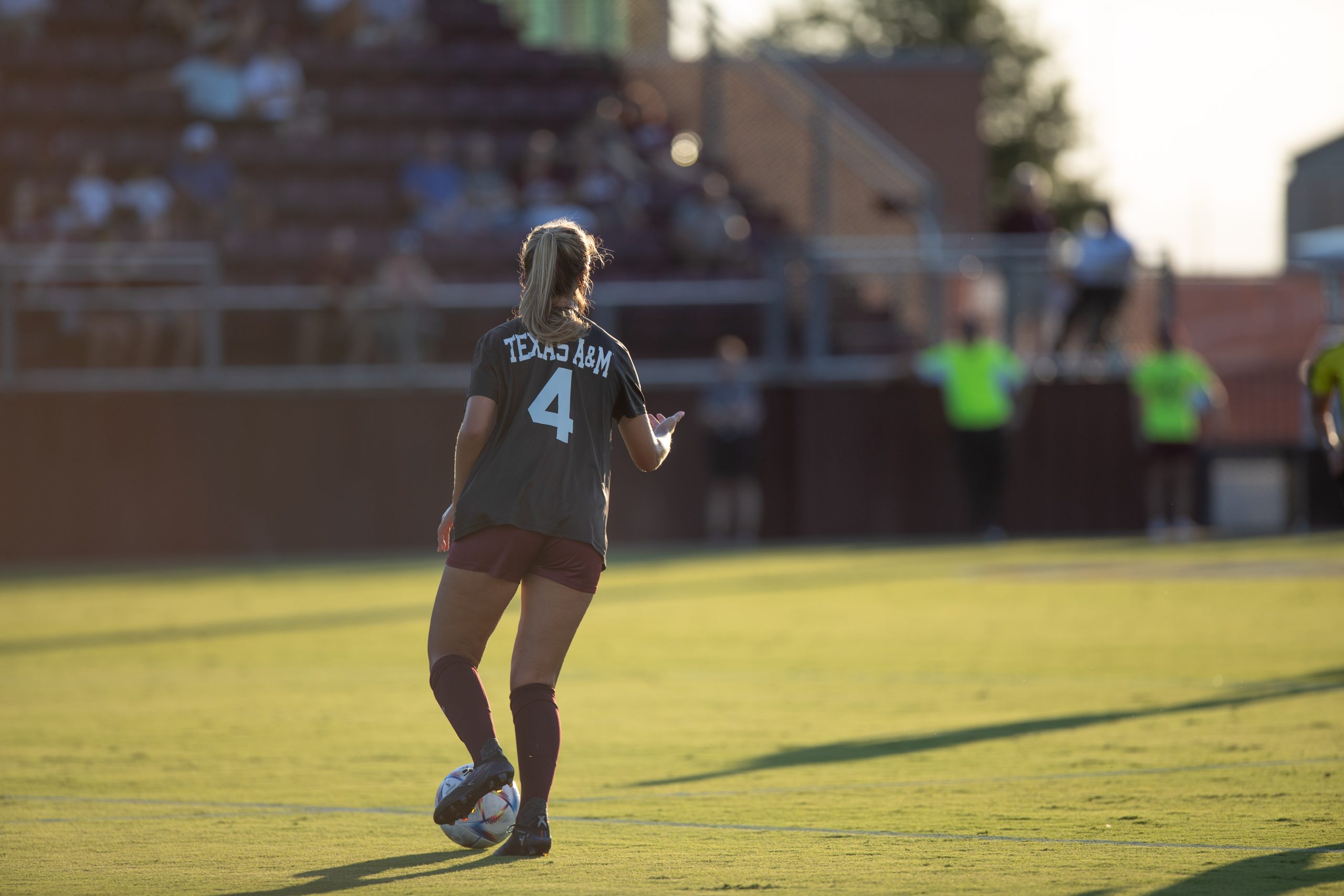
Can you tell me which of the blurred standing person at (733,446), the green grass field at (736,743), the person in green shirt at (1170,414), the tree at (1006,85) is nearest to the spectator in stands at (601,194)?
the blurred standing person at (733,446)

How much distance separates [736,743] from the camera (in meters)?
7.80

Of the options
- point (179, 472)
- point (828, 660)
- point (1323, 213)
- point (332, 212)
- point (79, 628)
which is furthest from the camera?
point (1323, 213)

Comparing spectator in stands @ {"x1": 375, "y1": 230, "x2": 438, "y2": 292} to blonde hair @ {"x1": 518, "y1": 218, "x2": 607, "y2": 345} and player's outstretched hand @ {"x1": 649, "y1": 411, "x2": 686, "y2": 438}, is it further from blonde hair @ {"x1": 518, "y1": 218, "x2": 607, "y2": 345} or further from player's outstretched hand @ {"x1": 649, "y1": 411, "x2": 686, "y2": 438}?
blonde hair @ {"x1": 518, "y1": 218, "x2": 607, "y2": 345}

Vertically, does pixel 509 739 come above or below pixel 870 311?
below

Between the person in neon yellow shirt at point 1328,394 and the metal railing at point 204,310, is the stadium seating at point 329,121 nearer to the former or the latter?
the metal railing at point 204,310

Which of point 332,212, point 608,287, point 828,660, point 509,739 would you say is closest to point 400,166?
point 332,212

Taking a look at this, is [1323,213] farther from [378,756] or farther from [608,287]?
[378,756]

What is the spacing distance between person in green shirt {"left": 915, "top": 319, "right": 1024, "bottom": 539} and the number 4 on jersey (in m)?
14.7

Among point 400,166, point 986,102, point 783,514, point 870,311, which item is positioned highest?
point 986,102

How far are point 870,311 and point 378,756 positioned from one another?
14.0 m

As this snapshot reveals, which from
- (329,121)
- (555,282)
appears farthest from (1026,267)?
(555,282)

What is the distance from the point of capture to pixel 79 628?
12.7 metres

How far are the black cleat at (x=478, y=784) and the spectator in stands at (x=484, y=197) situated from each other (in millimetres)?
16969

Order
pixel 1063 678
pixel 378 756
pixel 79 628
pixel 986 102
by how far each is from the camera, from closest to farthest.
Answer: pixel 378 756 → pixel 1063 678 → pixel 79 628 → pixel 986 102
